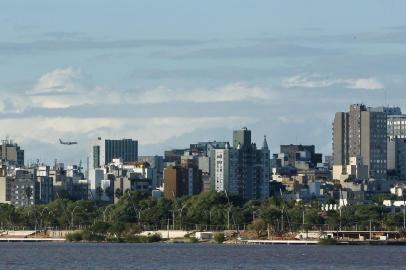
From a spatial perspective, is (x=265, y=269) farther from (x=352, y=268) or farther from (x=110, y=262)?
(x=110, y=262)

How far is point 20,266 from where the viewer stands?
171m

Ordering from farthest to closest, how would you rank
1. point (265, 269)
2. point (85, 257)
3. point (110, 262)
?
point (85, 257) → point (110, 262) → point (265, 269)

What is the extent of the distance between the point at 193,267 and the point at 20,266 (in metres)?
15.8

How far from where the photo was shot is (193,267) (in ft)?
552

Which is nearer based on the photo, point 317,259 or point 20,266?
point 20,266

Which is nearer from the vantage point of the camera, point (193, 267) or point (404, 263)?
point (193, 267)

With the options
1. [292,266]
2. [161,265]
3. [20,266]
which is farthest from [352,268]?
[20,266]

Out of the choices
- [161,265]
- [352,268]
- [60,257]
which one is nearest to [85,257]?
[60,257]

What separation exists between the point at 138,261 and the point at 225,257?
51.4ft

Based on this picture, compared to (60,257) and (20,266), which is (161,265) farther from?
(60,257)

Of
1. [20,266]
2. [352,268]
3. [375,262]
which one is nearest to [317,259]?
[375,262]

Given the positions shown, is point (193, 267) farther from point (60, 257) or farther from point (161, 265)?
point (60, 257)

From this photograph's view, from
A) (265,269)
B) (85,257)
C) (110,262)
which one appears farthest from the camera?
(85,257)

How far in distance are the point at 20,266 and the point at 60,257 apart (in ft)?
86.7
